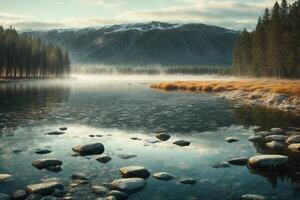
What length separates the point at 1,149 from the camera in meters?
23.7

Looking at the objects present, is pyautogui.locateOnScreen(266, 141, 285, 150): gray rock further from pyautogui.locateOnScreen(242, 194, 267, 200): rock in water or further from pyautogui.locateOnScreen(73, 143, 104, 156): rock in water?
pyautogui.locateOnScreen(73, 143, 104, 156): rock in water

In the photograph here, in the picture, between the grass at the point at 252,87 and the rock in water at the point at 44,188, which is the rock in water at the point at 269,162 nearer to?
the rock in water at the point at 44,188

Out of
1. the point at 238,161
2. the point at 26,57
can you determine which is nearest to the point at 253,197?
the point at 238,161

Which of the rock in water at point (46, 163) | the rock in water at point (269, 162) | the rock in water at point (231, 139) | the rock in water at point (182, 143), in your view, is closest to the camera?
the rock in water at point (269, 162)

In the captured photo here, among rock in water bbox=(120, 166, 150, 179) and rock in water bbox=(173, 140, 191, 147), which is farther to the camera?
rock in water bbox=(173, 140, 191, 147)

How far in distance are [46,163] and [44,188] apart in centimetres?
416

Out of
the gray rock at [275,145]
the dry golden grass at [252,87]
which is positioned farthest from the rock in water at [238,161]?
the dry golden grass at [252,87]

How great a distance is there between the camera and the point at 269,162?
1964 cm

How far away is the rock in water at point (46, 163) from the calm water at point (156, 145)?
1.10 feet

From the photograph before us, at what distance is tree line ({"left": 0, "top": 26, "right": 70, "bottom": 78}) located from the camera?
13238 centimetres

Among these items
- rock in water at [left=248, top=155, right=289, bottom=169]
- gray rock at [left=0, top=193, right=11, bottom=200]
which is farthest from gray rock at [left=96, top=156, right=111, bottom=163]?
rock in water at [left=248, top=155, right=289, bottom=169]

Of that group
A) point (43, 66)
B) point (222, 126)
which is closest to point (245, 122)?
point (222, 126)

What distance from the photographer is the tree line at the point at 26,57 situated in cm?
13238

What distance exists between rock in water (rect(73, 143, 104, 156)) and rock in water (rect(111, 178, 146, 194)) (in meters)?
6.32
